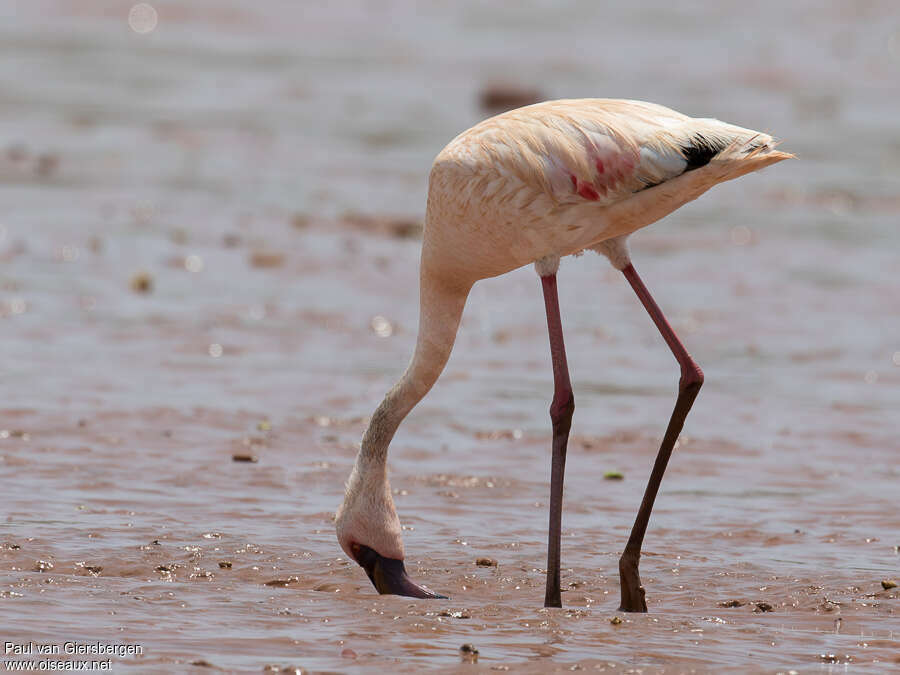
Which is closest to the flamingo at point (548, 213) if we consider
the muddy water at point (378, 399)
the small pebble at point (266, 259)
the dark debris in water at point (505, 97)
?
the muddy water at point (378, 399)

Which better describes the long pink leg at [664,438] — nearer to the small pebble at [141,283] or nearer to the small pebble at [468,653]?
the small pebble at [468,653]

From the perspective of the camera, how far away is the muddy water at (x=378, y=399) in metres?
5.72

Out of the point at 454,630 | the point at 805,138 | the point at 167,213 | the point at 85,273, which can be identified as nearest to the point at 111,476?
the point at 454,630

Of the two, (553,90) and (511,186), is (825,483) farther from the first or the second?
(553,90)

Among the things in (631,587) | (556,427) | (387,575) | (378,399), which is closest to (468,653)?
(387,575)

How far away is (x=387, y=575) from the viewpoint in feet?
19.6

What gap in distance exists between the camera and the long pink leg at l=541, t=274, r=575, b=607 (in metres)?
5.87

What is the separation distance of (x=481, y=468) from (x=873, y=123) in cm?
1419

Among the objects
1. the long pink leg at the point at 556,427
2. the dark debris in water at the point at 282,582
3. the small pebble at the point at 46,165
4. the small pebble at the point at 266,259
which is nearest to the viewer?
the long pink leg at the point at 556,427

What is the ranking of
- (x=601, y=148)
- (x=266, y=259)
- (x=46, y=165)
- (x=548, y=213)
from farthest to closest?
(x=46, y=165) → (x=266, y=259) → (x=548, y=213) → (x=601, y=148)

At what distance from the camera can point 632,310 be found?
11938 millimetres

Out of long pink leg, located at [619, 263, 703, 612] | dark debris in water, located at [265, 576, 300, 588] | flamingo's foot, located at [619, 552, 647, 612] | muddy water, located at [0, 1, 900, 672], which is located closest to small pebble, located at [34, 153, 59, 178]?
muddy water, located at [0, 1, 900, 672]

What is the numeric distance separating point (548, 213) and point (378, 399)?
145 inches

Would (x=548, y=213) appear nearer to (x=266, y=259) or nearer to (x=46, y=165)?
(x=266, y=259)
